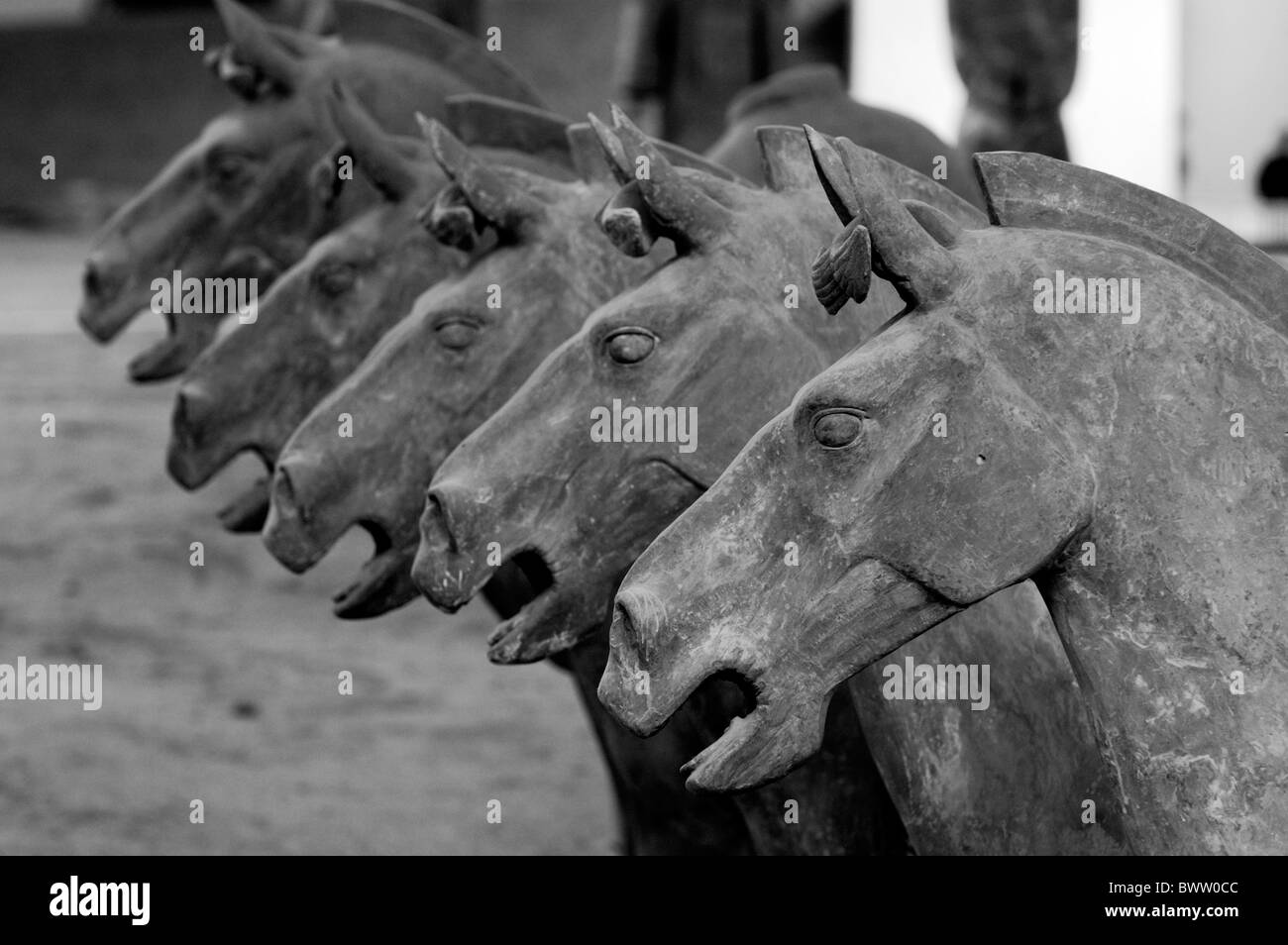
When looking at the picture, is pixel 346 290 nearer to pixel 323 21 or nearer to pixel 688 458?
pixel 688 458

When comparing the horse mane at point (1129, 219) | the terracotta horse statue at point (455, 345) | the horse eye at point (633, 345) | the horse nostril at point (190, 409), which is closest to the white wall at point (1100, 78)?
the horse nostril at point (190, 409)

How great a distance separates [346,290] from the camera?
164 inches

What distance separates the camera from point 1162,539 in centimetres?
230

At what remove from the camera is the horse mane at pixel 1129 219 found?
7.85 feet

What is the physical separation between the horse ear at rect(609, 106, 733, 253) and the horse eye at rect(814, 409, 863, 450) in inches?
26.7

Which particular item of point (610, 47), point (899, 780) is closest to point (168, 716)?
point (899, 780)

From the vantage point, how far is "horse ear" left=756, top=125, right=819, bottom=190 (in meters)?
3.13

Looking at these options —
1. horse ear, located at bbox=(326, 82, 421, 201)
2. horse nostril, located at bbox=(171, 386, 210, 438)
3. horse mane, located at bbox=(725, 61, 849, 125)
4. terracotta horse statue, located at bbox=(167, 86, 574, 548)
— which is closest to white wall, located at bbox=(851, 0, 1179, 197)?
horse mane, located at bbox=(725, 61, 849, 125)

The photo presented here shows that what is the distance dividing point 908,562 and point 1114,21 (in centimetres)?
595

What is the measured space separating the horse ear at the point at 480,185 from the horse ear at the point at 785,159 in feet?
1.71

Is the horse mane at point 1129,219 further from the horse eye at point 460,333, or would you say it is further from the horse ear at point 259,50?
the horse ear at point 259,50

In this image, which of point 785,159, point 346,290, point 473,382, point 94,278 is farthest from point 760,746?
point 94,278

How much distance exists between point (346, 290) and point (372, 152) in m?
0.27
